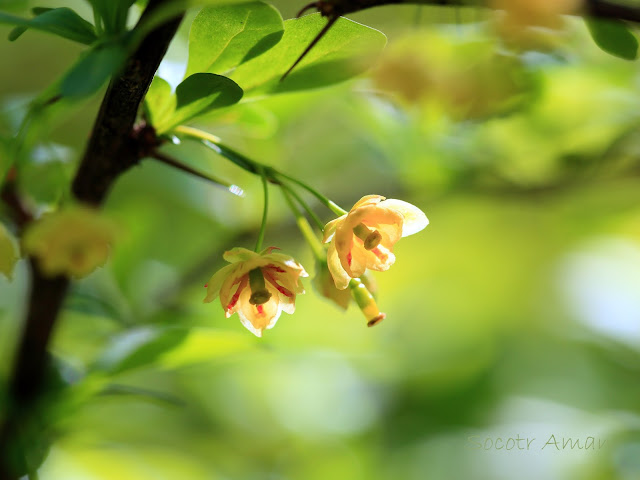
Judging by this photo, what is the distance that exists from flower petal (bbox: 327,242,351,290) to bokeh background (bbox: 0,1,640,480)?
0.27m

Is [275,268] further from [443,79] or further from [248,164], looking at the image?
[443,79]

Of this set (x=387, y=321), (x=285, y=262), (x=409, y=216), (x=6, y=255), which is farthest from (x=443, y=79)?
(x=387, y=321)

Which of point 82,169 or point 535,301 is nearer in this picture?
point 82,169

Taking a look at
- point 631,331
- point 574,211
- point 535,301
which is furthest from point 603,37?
point 535,301

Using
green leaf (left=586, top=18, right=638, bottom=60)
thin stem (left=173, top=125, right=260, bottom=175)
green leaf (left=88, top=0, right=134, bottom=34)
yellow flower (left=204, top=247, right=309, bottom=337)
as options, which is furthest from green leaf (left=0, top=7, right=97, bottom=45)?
green leaf (left=586, top=18, right=638, bottom=60)

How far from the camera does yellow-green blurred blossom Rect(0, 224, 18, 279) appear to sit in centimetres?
71

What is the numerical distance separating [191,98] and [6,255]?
0.87 ft

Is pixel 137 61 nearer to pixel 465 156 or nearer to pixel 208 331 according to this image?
pixel 208 331

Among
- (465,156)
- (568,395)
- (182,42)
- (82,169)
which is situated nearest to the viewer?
(82,169)

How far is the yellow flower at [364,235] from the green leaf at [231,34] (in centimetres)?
18

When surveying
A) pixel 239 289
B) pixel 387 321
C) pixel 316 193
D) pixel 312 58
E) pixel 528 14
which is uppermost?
pixel 528 14

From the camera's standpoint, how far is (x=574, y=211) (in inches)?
77.2

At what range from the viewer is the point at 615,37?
2.06 feet

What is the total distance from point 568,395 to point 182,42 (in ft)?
3.98
